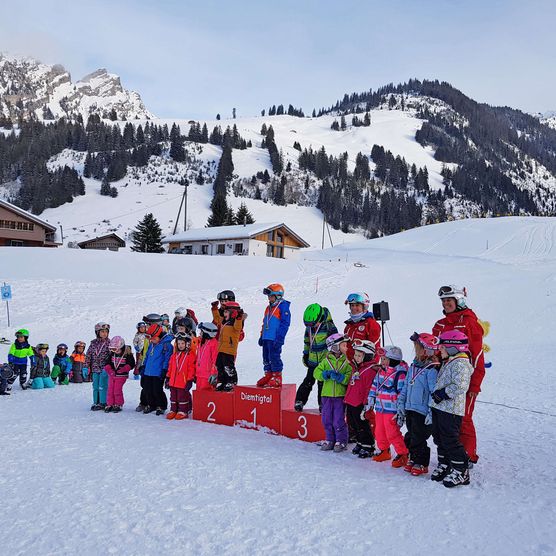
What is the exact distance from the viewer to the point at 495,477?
17.1ft

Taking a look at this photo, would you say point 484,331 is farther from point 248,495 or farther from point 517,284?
point 517,284

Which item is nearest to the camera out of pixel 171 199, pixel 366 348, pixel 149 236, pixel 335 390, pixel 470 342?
pixel 470 342

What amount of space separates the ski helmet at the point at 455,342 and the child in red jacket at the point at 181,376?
4.37m

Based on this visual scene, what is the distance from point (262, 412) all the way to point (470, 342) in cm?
316

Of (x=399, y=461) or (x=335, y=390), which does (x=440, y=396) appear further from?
(x=335, y=390)

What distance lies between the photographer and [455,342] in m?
5.23

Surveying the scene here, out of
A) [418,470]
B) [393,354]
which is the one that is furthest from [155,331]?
[418,470]

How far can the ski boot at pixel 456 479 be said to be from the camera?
4863mm

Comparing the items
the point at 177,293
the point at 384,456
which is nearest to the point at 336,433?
the point at 384,456

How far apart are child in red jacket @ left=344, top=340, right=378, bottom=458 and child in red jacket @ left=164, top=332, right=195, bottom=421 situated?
3.00 m

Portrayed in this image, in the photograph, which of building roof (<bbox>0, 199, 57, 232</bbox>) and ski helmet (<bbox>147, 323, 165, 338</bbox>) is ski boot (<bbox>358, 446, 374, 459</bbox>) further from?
building roof (<bbox>0, 199, 57, 232</bbox>)

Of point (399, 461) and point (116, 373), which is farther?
point (116, 373)

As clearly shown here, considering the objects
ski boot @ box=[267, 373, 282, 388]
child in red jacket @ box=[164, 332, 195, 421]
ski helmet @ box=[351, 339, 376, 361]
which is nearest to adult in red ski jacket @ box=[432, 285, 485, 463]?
ski helmet @ box=[351, 339, 376, 361]

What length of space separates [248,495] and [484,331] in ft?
10.4
